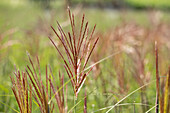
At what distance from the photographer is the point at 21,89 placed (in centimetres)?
72

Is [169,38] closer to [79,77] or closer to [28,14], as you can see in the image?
[79,77]

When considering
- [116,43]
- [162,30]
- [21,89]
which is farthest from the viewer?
[162,30]

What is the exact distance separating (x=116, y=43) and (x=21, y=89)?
140cm

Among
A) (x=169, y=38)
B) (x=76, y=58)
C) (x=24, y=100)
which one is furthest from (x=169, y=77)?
(x=169, y=38)

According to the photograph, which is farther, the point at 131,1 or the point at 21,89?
the point at 131,1

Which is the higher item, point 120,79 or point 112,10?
point 112,10

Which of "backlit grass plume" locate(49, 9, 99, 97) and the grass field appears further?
the grass field

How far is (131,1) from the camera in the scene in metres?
18.8

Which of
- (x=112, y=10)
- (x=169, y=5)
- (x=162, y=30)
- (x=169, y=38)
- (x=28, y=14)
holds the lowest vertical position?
(x=169, y=38)

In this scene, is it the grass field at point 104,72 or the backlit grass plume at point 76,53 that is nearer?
the backlit grass plume at point 76,53

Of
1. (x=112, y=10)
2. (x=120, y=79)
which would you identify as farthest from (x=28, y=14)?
(x=120, y=79)

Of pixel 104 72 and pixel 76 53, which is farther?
pixel 104 72

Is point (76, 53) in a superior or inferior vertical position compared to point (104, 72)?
inferior

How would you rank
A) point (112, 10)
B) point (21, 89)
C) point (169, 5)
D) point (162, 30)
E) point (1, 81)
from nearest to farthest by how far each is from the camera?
point (21, 89), point (1, 81), point (162, 30), point (112, 10), point (169, 5)
